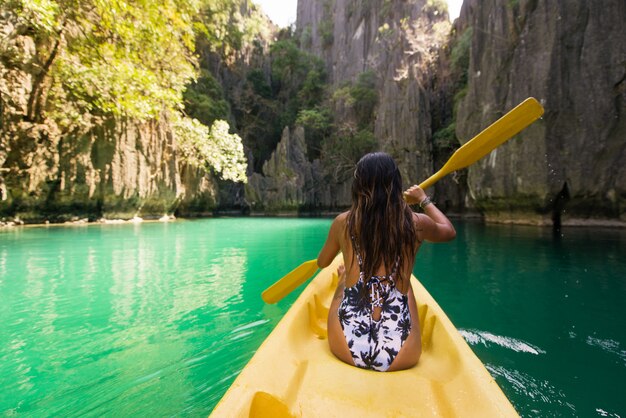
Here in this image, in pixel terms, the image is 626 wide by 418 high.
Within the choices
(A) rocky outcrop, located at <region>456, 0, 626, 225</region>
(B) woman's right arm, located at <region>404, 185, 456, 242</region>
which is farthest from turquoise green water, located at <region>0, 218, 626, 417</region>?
(A) rocky outcrop, located at <region>456, 0, 626, 225</region>

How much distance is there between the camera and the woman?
1331mm

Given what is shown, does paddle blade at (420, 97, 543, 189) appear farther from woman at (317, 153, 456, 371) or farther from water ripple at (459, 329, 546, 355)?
water ripple at (459, 329, 546, 355)

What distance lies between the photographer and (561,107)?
10016 millimetres

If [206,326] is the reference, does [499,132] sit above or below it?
above

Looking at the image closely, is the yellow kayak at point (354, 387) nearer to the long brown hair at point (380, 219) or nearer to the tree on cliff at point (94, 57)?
the long brown hair at point (380, 219)

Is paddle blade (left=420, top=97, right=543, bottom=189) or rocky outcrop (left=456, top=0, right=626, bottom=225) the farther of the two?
rocky outcrop (left=456, top=0, right=626, bottom=225)

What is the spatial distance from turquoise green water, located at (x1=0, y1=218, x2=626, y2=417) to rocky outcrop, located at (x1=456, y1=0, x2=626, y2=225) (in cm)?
508

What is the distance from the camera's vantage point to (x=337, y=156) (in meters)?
23.7

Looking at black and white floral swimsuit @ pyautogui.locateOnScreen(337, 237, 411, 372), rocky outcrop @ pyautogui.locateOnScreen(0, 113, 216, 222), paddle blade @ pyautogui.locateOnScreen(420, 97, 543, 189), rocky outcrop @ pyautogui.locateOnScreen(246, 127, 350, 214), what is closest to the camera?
black and white floral swimsuit @ pyautogui.locateOnScreen(337, 237, 411, 372)

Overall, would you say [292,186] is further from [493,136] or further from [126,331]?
[493,136]

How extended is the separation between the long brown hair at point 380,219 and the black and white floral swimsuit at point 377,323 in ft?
0.19

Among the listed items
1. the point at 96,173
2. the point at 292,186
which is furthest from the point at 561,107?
the point at 292,186

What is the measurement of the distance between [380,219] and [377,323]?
418mm

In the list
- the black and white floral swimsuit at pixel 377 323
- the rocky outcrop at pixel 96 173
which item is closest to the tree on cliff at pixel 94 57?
the rocky outcrop at pixel 96 173
